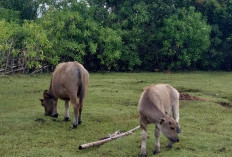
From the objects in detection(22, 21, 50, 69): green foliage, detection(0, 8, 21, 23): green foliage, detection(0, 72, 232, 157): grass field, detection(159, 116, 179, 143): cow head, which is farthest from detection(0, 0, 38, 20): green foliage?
detection(159, 116, 179, 143): cow head

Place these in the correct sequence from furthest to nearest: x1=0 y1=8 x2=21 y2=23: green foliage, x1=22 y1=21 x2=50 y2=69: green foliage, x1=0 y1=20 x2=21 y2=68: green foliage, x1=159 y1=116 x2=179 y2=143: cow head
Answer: x1=0 y1=8 x2=21 y2=23: green foliage, x1=22 y1=21 x2=50 y2=69: green foliage, x1=0 y1=20 x2=21 y2=68: green foliage, x1=159 y1=116 x2=179 y2=143: cow head

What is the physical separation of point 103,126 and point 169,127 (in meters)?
3.19

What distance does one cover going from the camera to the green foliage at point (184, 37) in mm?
26672

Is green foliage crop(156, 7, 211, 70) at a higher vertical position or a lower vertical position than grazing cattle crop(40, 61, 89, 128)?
higher

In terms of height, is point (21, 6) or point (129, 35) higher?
point (21, 6)

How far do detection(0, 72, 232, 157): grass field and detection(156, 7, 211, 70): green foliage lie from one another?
32.1 feet

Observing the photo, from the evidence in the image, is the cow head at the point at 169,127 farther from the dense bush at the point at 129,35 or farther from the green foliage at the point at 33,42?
the dense bush at the point at 129,35

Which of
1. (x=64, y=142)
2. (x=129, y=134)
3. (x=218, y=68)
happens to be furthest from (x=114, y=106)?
(x=218, y=68)

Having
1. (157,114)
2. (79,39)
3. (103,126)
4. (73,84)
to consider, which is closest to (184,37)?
(79,39)

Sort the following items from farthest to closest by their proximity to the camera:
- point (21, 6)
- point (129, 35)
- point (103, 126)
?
point (21, 6) < point (129, 35) < point (103, 126)

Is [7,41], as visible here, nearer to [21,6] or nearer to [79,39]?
[79,39]

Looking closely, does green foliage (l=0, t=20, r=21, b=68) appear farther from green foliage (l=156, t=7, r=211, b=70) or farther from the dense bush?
green foliage (l=156, t=7, r=211, b=70)

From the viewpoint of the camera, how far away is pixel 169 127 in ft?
25.5

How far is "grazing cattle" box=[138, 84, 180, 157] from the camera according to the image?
7793 mm
